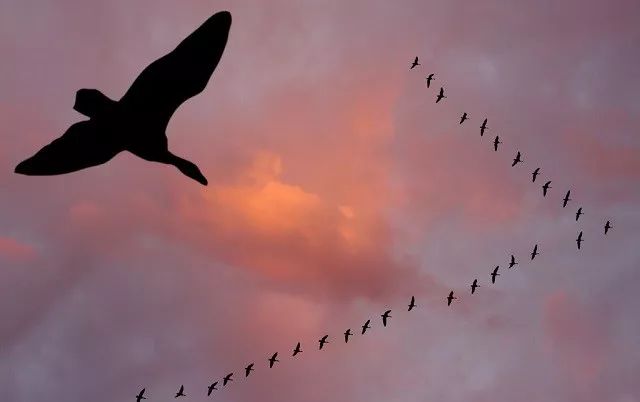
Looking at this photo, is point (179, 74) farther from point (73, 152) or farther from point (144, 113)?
point (73, 152)

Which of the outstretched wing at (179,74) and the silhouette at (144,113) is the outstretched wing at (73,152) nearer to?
the silhouette at (144,113)

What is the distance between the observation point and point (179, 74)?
11422mm

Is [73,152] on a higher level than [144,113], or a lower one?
lower

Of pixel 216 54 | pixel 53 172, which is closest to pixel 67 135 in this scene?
pixel 53 172

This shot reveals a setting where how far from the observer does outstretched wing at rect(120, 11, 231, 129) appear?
437 inches

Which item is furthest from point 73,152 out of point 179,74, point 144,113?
point 179,74

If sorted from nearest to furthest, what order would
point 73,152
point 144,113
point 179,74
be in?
1. point 179,74
2. point 144,113
3. point 73,152

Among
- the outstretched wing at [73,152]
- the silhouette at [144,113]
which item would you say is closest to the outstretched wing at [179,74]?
the silhouette at [144,113]

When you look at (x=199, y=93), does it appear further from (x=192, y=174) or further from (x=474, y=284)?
(x=474, y=284)

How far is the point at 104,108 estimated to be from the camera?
11.6 meters

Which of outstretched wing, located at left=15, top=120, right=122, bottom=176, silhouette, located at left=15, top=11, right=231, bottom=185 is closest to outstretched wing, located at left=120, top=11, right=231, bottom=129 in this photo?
silhouette, located at left=15, top=11, right=231, bottom=185

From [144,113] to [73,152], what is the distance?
1.49 meters

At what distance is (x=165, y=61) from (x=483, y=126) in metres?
60.9

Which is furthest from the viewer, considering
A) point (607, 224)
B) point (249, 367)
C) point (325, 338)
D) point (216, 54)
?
point (607, 224)
